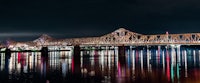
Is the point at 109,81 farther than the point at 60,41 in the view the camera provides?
No

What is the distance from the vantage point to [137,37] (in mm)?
137125

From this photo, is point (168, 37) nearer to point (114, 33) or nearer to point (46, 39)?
point (114, 33)

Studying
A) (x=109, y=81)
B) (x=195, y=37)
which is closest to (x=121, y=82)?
(x=109, y=81)

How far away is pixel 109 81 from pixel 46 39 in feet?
407

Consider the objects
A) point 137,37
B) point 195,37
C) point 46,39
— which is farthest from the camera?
point 46,39

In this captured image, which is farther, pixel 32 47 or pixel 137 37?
pixel 32 47

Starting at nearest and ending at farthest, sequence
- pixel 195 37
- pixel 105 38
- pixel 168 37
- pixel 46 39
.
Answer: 1. pixel 195 37
2. pixel 168 37
3. pixel 105 38
4. pixel 46 39

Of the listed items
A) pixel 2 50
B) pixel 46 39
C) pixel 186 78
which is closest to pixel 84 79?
pixel 186 78

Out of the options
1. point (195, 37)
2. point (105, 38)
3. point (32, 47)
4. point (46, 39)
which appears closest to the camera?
point (195, 37)

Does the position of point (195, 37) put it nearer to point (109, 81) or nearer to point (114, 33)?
point (114, 33)

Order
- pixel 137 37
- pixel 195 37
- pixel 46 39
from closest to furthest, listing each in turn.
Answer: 1. pixel 195 37
2. pixel 137 37
3. pixel 46 39

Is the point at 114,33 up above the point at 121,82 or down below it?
above

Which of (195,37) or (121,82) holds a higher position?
(195,37)

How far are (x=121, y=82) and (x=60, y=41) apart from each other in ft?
364
